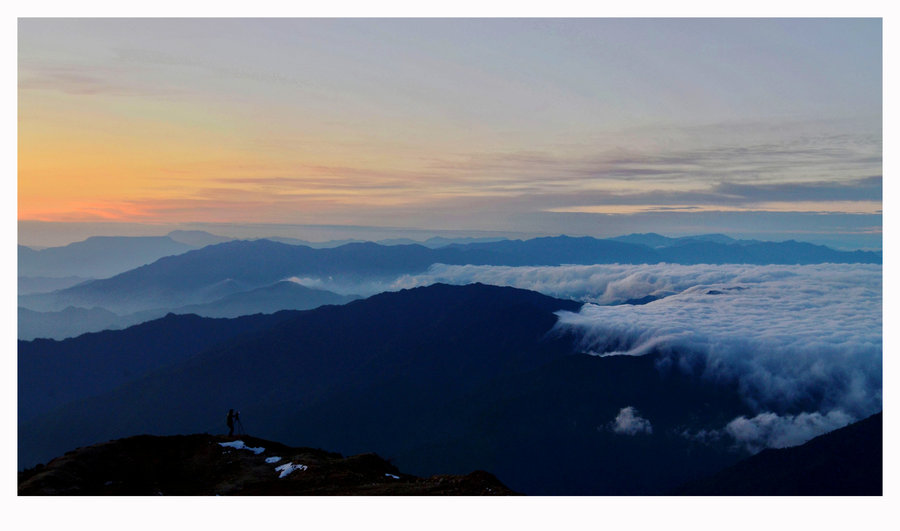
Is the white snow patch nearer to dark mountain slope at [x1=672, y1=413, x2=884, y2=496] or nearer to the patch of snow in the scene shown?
the patch of snow

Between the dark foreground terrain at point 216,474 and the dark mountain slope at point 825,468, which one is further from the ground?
the dark foreground terrain at point 216,474

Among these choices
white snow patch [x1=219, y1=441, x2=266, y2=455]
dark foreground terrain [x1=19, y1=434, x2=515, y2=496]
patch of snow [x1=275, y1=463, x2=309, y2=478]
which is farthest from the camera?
white snow patch [x1=219, y1=441, x2=266, y2=455]

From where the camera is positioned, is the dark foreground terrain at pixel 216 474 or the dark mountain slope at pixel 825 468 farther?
the dark mountain slope at pixel 825 468

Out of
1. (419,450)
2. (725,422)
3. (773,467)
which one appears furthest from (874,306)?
(419,450)

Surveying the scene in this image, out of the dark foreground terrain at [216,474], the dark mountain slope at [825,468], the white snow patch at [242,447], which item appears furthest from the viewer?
the dark mountain slope at [825,468]

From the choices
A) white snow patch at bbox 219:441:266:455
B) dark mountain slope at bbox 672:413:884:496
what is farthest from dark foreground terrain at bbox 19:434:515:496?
dark mountain slope at bbox 672:413:884:496

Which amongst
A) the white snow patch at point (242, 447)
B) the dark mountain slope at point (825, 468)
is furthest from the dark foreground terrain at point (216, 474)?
the dark mountain slope at point (825, 468)

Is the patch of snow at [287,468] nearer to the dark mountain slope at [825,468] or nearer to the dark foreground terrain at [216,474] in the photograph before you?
the dark foreground terrain at [216,474]
